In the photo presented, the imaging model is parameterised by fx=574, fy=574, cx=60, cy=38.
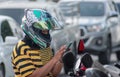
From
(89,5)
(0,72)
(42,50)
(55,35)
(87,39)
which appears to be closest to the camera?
(42,50)

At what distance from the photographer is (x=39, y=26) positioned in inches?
196

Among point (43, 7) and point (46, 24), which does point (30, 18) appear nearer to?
point (46, 24)

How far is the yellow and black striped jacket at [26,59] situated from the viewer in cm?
494

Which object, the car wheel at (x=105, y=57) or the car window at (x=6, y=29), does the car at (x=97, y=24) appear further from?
the car window at (x=6, y=29)

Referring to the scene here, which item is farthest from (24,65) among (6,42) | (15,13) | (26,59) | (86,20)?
(86,20)

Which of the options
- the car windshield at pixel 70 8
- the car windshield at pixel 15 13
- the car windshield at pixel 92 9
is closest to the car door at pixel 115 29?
the car windshield at pixel 92 9

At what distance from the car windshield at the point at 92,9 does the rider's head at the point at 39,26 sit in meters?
13.2

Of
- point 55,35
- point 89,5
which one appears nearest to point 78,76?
point 55,35

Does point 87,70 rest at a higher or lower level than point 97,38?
higher

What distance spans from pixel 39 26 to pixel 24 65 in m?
0.36

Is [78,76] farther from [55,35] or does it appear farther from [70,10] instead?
[70,10]

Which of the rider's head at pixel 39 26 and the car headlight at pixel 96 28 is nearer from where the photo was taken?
the rider's head at pixel 39 26

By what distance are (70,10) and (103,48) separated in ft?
5.78

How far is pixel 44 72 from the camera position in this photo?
4887 millimetres
